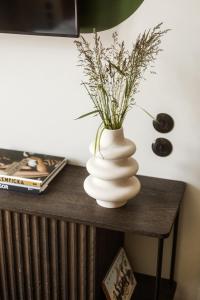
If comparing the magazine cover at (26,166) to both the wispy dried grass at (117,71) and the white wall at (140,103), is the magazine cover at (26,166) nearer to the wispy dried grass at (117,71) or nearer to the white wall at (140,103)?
the white wall at (140,103)

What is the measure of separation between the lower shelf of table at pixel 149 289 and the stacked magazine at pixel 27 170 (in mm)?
565

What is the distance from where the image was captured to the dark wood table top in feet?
4.91

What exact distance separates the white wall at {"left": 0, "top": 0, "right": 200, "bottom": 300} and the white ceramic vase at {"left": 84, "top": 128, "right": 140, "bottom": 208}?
0.82 feet

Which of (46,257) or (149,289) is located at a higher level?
(46,257)

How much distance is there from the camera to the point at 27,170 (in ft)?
5.71

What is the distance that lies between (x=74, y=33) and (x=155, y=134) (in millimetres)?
467

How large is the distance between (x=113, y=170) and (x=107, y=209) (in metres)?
0.15

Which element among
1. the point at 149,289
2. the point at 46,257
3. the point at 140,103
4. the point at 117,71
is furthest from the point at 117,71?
the point at 149,289

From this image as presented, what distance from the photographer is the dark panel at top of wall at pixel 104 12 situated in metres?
1.61

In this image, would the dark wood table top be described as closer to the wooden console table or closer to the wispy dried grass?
the wooden console table

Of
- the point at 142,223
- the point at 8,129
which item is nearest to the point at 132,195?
the point at 142,223

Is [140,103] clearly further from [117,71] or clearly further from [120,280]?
[120,280]


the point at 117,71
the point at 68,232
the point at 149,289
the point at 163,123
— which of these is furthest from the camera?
the point at 149,289

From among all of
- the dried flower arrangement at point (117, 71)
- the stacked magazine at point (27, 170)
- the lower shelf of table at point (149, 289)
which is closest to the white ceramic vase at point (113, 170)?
the dried flower arrangement at point (117, 71)
